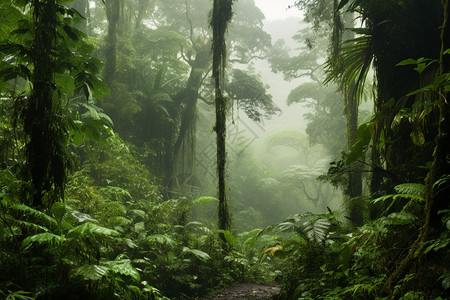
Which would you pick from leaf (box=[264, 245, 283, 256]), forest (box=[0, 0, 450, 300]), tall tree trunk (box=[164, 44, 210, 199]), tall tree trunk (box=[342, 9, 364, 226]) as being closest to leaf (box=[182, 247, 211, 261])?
forest (box=[0, 0, 450, 300])

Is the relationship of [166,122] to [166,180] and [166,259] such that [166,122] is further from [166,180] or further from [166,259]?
[166,259]

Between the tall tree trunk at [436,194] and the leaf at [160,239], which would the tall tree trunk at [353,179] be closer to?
the tall tree trunk at [436,194]

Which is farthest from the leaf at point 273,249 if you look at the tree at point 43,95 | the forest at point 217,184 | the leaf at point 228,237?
the tree at point 43,95

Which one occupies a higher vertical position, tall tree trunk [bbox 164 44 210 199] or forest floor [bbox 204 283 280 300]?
tall tree trunk [bbox 164 44 210 199]

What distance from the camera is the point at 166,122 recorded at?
40.9ft

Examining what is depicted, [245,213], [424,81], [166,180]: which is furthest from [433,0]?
[245,213]

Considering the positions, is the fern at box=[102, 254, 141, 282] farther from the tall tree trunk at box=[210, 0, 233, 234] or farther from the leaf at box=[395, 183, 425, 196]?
the tall tree trunk at box=[210, 0, 233, 234]

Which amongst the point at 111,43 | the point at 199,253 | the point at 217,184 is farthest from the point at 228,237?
the point at 111,43

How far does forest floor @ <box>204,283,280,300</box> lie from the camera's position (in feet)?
16.3

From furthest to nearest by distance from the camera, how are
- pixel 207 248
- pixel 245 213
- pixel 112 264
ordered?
pixel 245 213 → pixel 207 248 → pixel 112 264

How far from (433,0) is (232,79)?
1028cm

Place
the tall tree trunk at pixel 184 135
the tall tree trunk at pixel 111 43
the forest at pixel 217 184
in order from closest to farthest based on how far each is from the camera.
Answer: the forest at pixel 217 184, the tall tree trunk at pixel 111 43, the tall tree trunk at pixel 184 135

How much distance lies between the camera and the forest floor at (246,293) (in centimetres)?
498

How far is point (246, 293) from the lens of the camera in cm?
520
